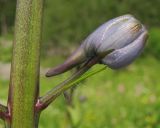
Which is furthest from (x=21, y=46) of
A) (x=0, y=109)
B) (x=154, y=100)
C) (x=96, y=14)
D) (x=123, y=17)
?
(x=96, y=14)

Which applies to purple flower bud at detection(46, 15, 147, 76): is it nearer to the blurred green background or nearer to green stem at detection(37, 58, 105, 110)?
green stem at detection(37, 58, 105, 110)

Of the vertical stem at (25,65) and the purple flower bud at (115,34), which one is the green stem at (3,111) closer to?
the vertical stem at (25,65)

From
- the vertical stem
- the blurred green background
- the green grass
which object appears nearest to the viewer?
the vertical stem

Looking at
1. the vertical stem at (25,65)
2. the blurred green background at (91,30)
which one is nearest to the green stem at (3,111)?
the vertical stem at (25,65)

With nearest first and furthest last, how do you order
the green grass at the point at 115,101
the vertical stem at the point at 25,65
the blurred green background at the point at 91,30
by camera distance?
the vertical stem at the point at 25,65 → the green grass at the point at 115,101 → the blurred green background at the point at 91,30

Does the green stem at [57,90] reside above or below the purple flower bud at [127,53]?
below

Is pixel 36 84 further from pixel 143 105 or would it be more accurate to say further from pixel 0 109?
pixel 143 105

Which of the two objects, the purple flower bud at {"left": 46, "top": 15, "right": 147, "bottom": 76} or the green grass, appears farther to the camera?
the green grass

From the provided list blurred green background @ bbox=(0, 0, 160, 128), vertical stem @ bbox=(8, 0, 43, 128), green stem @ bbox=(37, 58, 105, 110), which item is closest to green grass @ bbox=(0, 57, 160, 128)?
blurred green background @ bbox=(0, 0, 160, 128)
